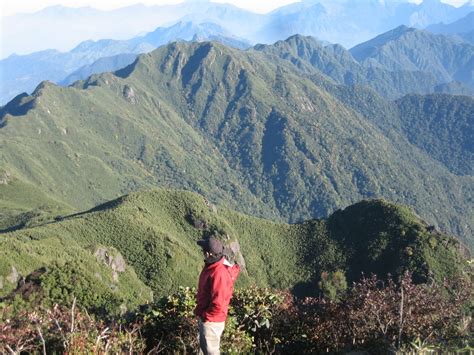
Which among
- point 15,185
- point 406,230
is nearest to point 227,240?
point 406,230

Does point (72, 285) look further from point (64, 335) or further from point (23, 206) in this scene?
point (23, 206)

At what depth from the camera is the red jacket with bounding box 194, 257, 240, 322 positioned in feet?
44.3

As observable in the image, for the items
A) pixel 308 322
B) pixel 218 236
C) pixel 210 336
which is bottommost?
pixel 218 236

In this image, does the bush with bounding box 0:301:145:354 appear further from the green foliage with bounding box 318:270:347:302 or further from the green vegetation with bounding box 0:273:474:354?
the green foliage with bounding box 318:270:347:302

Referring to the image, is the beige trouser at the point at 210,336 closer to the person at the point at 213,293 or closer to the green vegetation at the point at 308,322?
the person at the point at 213,293

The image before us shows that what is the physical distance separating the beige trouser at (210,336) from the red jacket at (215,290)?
0.54 feet

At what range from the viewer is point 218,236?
132 m

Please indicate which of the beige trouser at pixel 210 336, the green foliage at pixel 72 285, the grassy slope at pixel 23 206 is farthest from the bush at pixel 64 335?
the grassy slope at pixel 23 206

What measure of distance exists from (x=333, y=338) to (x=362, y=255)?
117272 millimetres

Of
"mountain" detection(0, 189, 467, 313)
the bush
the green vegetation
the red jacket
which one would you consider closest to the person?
the red jacket

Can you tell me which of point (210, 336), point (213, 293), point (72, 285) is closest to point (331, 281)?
point (72, 285)

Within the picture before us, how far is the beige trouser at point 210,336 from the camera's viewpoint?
45.1 feet

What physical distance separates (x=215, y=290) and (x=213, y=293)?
0.11m

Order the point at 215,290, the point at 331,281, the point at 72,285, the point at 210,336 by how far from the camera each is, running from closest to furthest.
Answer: the point at 215,290 → the point at 210,336 → the point at 72,285 → the point at 331,281
